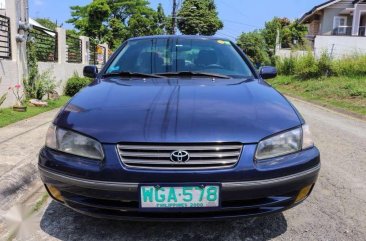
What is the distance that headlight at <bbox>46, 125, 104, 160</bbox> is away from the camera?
2391 mm

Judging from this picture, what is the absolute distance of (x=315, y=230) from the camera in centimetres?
288

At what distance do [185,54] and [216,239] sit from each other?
73.9 inches

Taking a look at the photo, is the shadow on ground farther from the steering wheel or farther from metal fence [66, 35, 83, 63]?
metal fence [66, 35, 83, 63]

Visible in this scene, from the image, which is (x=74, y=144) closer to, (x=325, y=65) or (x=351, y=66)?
(x=351, y=66)

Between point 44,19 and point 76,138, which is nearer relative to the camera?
point 76,138

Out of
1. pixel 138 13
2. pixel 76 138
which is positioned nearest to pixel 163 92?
pixel 76 138

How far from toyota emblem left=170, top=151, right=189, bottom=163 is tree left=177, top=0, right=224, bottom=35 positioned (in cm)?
5193

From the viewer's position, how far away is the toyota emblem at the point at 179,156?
2270 mm

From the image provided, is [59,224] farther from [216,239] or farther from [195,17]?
[195,17]

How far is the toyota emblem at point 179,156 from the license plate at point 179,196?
15 centimetres

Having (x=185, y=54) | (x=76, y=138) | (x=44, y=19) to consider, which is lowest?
(x=76, y=138)

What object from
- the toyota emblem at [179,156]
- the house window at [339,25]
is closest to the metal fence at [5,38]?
the toyota emblem at [179,156]

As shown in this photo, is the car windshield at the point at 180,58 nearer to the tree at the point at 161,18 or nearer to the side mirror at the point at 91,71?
the side mirror at the point at 91,71

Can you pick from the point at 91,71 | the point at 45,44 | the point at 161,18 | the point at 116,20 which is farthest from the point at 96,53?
the point at 161,18
